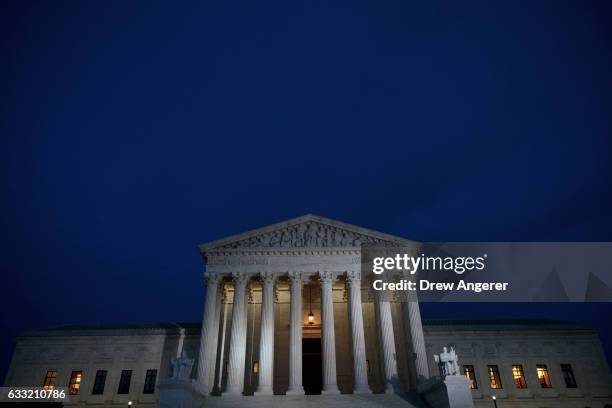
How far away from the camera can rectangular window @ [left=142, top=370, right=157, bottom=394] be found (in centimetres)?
3878

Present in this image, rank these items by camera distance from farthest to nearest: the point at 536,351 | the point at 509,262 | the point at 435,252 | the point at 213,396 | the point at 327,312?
the point at 509,262, the point at 536,351, the point at 435,252, the point at 327,312, the point at 213,396

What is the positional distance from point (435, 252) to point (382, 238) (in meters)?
6.66

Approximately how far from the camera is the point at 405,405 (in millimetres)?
26656

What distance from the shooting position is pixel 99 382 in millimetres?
39469

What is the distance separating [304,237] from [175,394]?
16.2 meters

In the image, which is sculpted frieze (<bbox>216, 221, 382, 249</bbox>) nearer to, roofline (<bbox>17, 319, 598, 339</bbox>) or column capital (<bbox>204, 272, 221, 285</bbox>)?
column capital (<bbox>204, 272, 221, 285</bbox>)

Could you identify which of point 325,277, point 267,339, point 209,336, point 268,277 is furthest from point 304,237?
point 209,336

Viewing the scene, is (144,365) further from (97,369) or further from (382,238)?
(382,238)

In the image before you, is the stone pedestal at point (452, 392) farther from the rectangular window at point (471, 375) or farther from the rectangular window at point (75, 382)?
the rectangular window at point (75, 382)

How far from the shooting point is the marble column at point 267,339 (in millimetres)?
29734

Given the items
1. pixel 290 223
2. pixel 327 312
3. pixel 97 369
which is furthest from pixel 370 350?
pixel 97 369

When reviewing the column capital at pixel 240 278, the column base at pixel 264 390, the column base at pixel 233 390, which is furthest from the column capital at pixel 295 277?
the column base at pixel 233 390

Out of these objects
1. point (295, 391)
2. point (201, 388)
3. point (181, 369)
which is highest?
point (181, 369)

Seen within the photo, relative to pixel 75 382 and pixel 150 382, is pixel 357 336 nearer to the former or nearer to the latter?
pixel 150 382
